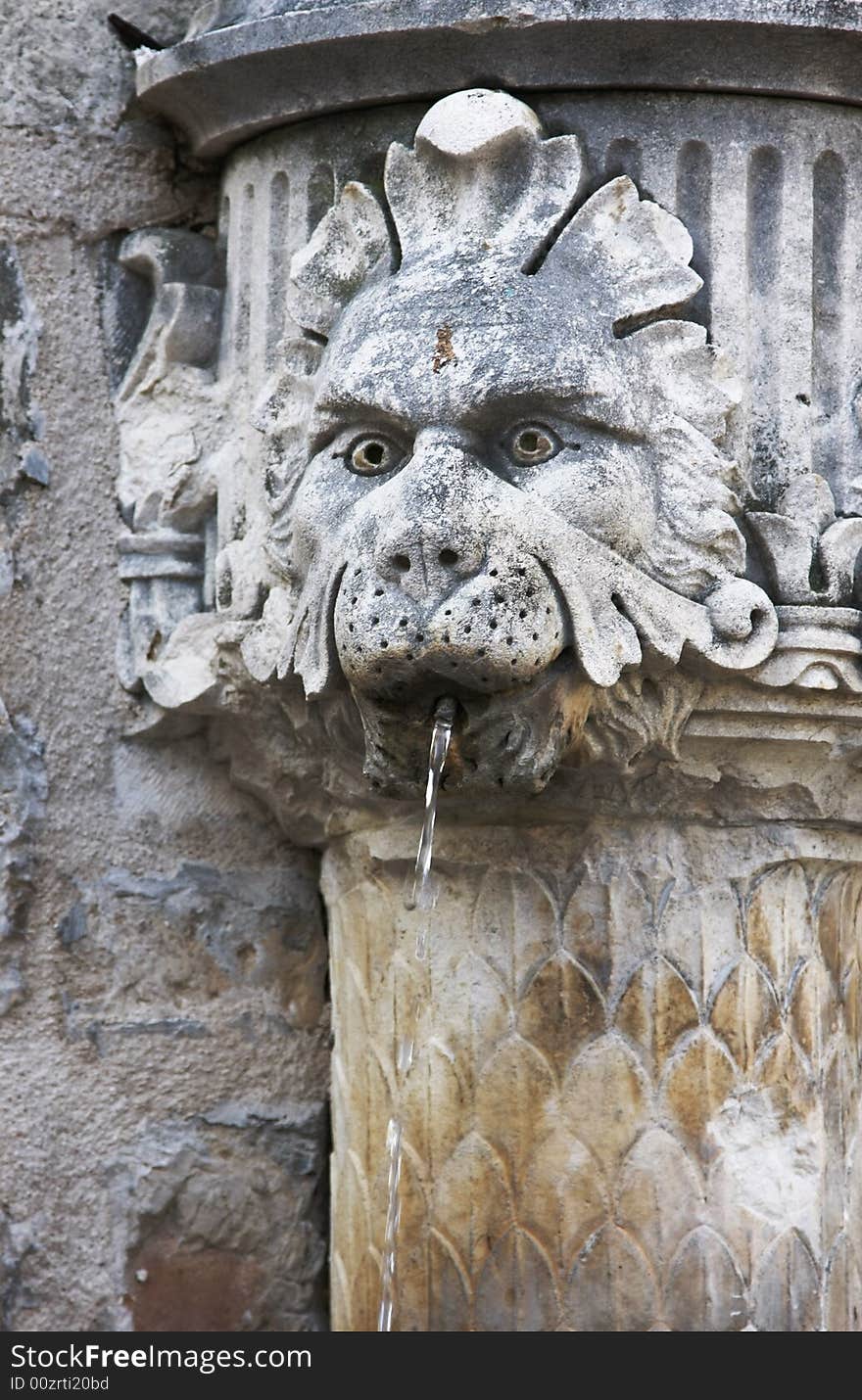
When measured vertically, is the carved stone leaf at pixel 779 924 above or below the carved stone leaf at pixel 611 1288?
above

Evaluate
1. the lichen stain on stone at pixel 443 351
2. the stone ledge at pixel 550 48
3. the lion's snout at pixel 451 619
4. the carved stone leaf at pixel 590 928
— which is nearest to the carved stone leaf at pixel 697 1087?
the carved stone leaf at pixel 590 928

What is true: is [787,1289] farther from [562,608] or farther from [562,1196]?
[562,608]

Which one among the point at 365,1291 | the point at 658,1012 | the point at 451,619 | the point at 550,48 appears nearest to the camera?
the point at 451,619

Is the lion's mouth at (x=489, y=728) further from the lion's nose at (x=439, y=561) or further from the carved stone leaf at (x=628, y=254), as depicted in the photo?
the carved stone leaf at (x=628, y=254)

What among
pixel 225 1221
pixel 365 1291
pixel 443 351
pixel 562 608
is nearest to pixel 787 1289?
pixel 365 1291

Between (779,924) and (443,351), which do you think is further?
(779,924)

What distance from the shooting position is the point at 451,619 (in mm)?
2168

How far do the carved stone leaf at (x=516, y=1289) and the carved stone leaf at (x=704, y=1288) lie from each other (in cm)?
12

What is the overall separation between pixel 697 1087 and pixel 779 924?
7.2 inches

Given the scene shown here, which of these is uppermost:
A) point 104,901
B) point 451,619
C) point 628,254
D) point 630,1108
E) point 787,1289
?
point 628,254

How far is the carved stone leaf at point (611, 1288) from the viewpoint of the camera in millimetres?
2389

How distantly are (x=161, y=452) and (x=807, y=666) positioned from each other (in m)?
0.76

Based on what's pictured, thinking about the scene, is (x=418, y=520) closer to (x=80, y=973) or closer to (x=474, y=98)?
(x=474, y=98)

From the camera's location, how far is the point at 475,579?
2188mm
